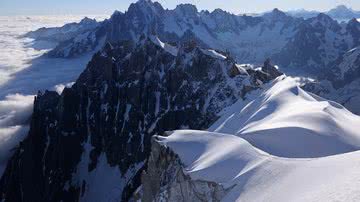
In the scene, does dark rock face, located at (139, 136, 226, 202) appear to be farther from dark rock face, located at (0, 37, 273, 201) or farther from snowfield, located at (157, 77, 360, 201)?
dark rock face, located at (0, 37, 273, 201)

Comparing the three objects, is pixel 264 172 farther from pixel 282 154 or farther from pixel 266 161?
pixel 282 154

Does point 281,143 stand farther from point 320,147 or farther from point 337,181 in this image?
point 337,181

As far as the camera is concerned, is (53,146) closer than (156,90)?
No

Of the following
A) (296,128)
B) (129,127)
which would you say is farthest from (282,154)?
(129,127)

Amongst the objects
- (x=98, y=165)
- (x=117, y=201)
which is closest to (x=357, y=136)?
(x=117, y=201)

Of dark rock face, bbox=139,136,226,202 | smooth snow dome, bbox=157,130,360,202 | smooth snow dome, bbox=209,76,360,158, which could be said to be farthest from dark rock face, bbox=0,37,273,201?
smooth snow dome, bbox=157,130,360,202

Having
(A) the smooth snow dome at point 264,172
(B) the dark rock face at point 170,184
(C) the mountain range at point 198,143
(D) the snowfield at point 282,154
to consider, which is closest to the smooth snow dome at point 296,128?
(D) the snowfield at point 282,154
